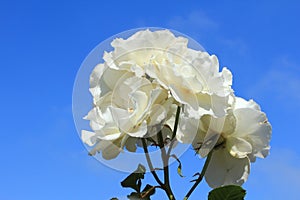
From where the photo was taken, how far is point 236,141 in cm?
171

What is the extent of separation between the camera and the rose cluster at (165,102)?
150cm

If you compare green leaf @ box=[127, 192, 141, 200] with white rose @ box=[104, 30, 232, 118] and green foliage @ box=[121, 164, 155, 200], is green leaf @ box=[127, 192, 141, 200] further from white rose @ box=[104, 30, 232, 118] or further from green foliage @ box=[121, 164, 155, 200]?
white rose @ box=[104, 30, 232, 118]

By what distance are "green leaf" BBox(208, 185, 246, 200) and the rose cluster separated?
0.48 ft

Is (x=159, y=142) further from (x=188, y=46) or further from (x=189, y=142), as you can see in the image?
(x=188, y=46)

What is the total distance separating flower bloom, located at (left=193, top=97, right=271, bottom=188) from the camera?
168cm

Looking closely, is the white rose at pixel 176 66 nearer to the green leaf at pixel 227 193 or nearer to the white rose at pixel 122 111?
the white rose at pixel 122 111

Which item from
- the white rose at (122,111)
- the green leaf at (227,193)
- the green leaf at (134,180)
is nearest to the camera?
the white rose at (122,111)

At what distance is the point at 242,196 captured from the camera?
5.32ft

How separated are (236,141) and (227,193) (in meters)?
0.20

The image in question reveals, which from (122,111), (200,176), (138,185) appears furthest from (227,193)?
(122,111)

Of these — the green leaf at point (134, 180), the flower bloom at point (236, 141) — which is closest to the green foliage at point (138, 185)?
the green leaf at point (134, 180)

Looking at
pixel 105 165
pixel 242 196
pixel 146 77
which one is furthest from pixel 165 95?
pixel 242 196

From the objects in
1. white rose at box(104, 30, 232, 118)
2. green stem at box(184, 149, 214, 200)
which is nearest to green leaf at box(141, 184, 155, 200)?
green stem at box(184, 149, 214, 200)

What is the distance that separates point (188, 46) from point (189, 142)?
31 cm
